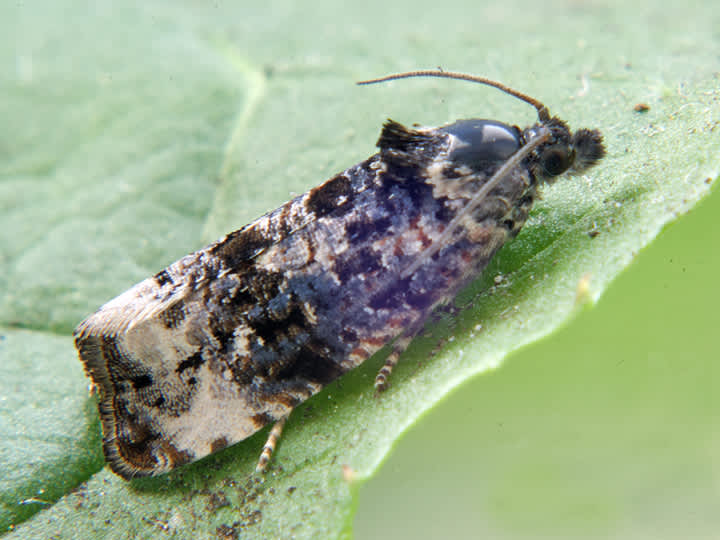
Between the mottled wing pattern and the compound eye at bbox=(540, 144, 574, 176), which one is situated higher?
the compound eye at bbox=(540, 144, 574, 176)

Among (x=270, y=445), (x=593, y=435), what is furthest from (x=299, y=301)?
(x=593, y=435)

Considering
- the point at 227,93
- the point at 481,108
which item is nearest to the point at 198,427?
the point at 481,108

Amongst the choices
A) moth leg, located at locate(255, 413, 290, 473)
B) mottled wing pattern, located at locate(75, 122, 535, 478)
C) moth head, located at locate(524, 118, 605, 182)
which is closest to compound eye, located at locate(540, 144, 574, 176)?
moth head, located at locate(524, 118, 605, 182)

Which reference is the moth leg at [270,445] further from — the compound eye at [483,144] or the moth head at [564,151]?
the moth head at [564,151]

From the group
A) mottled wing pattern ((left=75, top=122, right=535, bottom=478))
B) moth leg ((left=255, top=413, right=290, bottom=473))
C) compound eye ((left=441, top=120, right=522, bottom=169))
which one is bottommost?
moth leg ((left=255, top=413, right=290, bottom=473))

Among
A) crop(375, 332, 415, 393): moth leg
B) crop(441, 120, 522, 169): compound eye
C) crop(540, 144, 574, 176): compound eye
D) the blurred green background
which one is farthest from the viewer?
crop(540, 144, 574, 176): compound eye

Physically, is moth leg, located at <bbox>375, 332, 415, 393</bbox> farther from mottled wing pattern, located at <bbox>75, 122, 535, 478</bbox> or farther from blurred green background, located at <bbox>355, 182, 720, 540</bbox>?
blurred green background, located at <bbox>355, 182, 720, 540</bbox>
